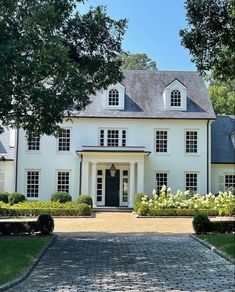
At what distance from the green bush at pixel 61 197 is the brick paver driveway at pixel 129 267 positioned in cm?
1633

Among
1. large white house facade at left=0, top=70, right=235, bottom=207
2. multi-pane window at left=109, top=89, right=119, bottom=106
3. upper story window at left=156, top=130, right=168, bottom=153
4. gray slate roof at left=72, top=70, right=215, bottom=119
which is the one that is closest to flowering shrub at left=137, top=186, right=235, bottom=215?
large white house facade at left=0, top=70, right=235, bottom=207

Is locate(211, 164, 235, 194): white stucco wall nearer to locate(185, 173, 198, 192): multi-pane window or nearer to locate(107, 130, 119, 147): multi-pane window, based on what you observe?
locate(185, 173, 198, 192): multi-pane window

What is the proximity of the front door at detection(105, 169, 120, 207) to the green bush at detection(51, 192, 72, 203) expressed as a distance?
135 inches

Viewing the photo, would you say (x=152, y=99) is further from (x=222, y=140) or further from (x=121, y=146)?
(x=222, y=140)

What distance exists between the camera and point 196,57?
513 inches

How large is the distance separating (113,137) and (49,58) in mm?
24329

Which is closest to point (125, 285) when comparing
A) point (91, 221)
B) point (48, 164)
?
point (91, 221)

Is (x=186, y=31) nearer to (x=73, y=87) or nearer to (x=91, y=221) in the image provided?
(x=73, y=87)

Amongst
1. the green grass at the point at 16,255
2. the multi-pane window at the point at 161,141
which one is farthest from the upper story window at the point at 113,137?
the green grass at the point at 16,255

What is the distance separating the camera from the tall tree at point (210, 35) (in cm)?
1246

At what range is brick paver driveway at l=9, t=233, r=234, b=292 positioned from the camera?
10.1 meters

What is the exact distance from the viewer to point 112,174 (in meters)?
36.2

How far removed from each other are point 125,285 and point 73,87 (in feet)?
20.8

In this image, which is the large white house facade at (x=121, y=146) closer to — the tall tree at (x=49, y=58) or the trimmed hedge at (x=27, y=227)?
the trimmed hedge at (x=27, y=227)
